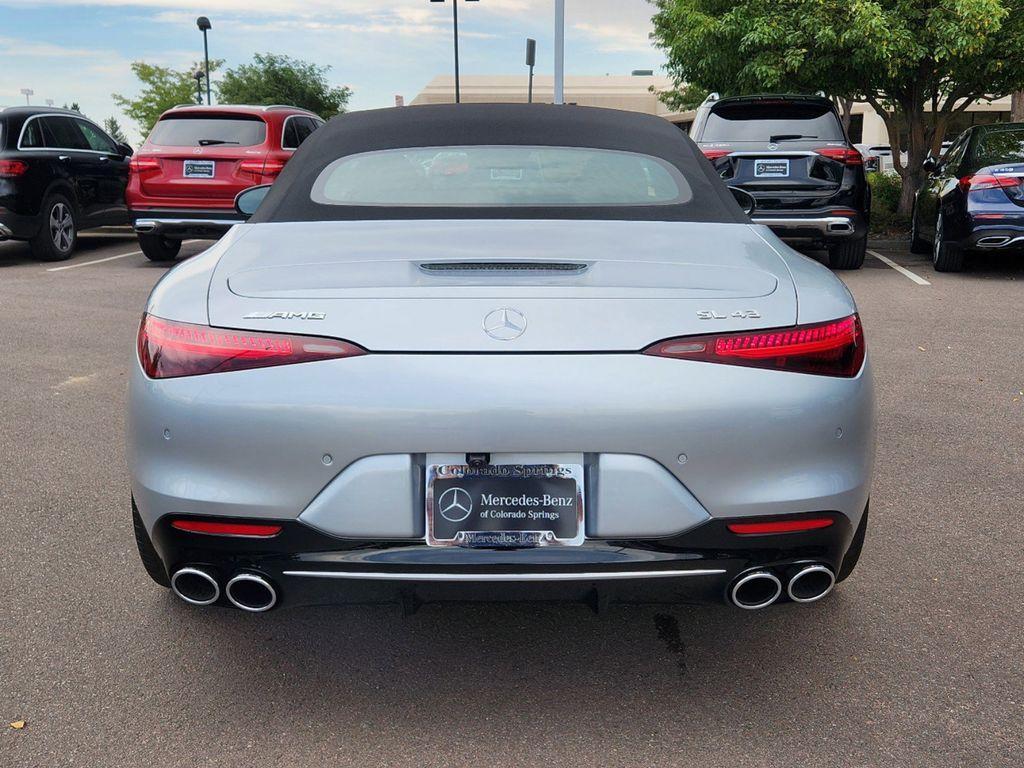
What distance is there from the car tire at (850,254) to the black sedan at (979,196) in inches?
30.2

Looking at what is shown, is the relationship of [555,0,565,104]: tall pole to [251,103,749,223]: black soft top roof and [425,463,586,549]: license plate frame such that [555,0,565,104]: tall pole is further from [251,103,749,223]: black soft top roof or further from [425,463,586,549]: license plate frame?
[425,463,586,549]: license plate frame

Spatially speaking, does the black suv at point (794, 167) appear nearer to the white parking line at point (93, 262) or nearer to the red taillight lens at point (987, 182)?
the red taillight lens at point (987, 182)

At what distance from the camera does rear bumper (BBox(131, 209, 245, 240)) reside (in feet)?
38.3

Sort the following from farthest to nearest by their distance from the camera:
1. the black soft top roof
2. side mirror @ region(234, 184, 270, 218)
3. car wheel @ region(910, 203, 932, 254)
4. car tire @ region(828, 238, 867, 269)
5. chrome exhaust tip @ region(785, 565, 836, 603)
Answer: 1. car wheel @ region(910, 203, 932, 254)
2. car tire @ region(828, 238, 867, 269)
3. side mirror @ region(234, 184, 270, 218)
4. the black soft top roof
5. chrome exhaust tip @ region(785, 565, 836, 603)

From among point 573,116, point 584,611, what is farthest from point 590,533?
point 573,116

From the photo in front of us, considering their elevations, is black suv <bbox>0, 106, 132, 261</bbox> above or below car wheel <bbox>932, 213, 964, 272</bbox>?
above

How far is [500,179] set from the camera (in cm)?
342

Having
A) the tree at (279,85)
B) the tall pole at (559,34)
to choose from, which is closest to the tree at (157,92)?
the tree at (279,85)

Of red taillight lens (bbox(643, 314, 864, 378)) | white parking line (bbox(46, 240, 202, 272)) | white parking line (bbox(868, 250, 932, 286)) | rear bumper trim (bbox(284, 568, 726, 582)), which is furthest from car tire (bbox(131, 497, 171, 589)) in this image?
white parking line (bbox(46, 240, 202, 272))

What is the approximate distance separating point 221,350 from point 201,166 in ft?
32.6

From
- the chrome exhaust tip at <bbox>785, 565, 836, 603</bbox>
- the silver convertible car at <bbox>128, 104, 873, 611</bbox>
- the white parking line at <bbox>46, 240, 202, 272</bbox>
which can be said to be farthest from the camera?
the white parking line at <bbox>46, 240, 202, 272</bbox>

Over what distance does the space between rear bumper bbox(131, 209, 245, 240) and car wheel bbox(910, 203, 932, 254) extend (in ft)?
26.2

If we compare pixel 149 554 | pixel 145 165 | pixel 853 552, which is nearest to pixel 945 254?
pixel 145 165

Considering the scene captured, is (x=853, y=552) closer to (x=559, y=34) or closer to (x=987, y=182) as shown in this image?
(x=987, y=182)
